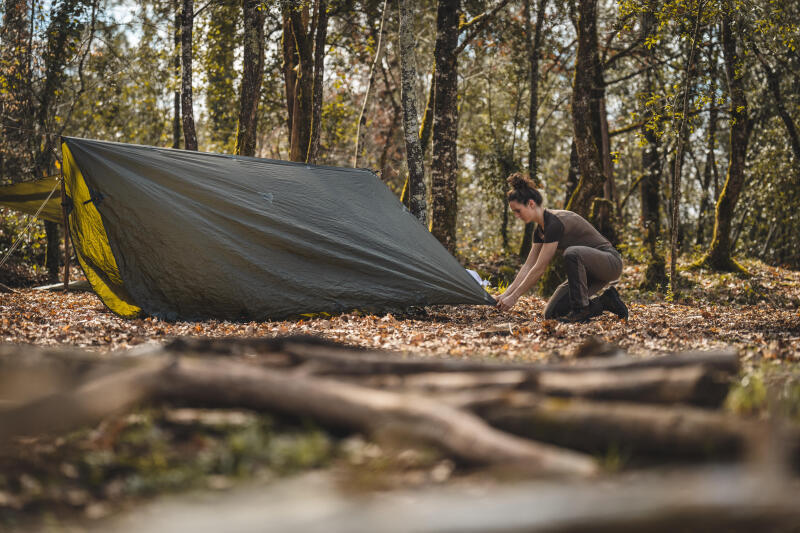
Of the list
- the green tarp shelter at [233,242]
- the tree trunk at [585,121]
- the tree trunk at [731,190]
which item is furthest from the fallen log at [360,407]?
the tree trunk at [731,190]

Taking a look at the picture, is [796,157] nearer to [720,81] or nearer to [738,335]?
[720,81]

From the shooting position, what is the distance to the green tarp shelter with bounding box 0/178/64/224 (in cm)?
725

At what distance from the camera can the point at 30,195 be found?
7488 mm

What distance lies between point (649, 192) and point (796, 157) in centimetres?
312

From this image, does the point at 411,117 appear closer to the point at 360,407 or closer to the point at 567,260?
the point at 567,260

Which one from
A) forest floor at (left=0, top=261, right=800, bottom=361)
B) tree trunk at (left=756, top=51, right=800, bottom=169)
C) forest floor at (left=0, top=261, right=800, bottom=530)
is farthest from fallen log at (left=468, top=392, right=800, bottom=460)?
tree trunk at (left=756, top=51, right=800, bottom=169)

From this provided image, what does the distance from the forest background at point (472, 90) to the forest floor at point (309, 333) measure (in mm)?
1518

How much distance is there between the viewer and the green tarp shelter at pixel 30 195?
7254 mm

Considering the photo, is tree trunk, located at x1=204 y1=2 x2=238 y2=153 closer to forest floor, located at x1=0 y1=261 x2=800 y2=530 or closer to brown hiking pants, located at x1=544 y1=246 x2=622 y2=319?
forest floor, located at x1=0 y1=261 x2=800 y2=530

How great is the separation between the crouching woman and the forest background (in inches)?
86.5

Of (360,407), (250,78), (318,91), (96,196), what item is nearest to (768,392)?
(360,407)

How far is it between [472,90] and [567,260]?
15.1 meters

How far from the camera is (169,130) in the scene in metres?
17.9

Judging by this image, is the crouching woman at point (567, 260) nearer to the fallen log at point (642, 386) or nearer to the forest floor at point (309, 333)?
the forest floor at point (309, 333)
